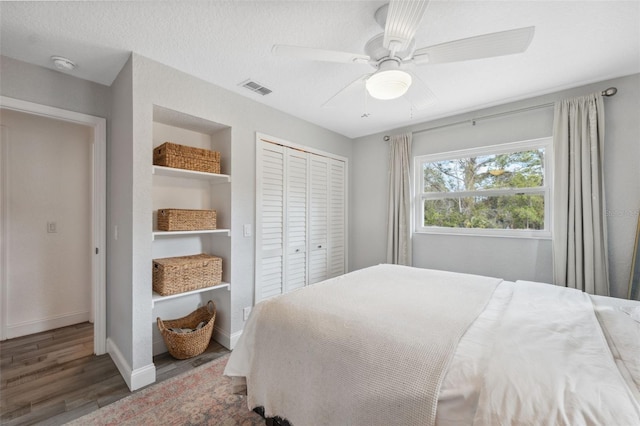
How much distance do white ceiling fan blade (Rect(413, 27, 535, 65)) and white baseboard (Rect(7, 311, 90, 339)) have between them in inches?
164

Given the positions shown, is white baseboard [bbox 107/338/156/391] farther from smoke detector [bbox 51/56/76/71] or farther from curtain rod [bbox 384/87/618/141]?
curtain rod [bbox 384/87/618/141]

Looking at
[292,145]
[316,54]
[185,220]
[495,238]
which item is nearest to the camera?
[316,54]

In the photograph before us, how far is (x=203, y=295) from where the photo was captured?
2.76 metres

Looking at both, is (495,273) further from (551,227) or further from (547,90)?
(547,90)

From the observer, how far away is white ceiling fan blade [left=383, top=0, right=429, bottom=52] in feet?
3.67

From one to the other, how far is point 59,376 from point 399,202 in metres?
3.58

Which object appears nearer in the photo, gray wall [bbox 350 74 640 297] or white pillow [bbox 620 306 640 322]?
white pillow [bbox 620 306 640 322]

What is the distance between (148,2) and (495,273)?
358 cm

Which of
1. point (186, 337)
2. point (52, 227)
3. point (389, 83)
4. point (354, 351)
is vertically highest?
point (389, 83)

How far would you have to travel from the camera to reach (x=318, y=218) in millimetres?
3516

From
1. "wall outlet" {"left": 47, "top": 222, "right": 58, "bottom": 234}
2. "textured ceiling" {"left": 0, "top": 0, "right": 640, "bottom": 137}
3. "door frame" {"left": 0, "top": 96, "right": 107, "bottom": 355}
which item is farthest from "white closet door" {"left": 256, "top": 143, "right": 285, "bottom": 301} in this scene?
"wall outlet" {"left": 47, "top": 222, "right": 58, "bottom": 234}

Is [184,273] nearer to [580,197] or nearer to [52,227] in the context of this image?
[52,227]

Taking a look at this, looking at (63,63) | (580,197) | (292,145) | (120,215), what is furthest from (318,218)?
(63,63)

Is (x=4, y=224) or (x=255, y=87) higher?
(x=255, y=87)
